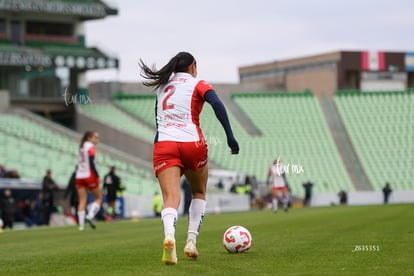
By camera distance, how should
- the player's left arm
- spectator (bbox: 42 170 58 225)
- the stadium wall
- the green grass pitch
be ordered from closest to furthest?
1. the green grass pitch
2. the player's left arm
3. spectator (bbox: 42 170 58 225)
4. the stadium wall

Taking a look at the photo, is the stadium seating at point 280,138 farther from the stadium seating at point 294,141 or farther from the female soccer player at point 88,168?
the female soccer player at point 88,168

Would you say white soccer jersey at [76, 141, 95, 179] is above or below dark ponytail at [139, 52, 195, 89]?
below

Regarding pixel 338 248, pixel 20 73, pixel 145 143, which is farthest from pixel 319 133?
pixel 338 248

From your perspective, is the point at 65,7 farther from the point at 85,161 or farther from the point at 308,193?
the point at 85,161

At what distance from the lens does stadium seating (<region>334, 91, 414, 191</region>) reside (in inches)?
2283

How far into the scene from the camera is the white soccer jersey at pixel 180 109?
35.1ft

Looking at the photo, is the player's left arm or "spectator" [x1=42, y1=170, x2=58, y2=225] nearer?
the player's left arm

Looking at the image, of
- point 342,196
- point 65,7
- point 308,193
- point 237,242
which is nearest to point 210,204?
point 308,193

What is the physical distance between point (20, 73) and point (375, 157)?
20.7 m

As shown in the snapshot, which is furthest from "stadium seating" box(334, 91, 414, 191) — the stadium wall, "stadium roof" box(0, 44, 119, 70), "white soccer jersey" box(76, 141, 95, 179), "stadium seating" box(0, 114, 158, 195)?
"white soccer jersey" box(76, 141, 95, 179)

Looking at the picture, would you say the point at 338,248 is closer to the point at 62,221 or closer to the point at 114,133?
the point at 62,221

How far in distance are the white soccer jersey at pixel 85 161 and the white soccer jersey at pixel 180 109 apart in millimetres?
10998

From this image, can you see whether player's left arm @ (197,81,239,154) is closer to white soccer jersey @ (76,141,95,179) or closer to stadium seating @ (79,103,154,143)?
white soccer jersey @ (76,141,95,179)

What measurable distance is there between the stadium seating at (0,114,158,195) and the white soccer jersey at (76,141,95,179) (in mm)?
15833
